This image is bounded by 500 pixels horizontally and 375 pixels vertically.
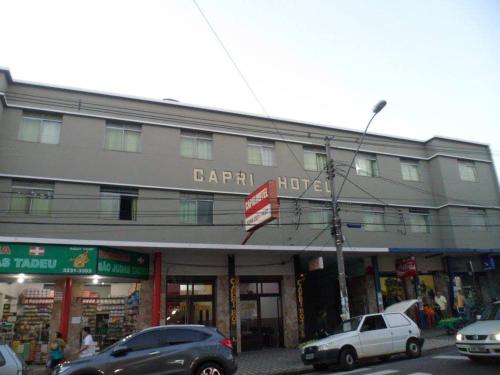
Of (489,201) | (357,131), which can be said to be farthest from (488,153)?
(357,131)

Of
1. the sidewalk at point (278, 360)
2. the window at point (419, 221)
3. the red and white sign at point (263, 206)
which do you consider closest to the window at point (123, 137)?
the red and white sign at point (263, 206)

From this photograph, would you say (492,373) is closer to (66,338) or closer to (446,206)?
(66,338)

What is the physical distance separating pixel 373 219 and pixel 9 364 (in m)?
19.7

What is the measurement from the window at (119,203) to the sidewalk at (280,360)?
7.74 metres

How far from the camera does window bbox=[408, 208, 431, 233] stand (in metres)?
25.7

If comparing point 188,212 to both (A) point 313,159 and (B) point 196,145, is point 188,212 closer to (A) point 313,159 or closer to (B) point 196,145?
(B) point 196,145

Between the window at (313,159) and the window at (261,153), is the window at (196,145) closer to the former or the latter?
the window at (261,153)

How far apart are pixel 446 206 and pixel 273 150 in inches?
459

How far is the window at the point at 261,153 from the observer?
73.2 feet

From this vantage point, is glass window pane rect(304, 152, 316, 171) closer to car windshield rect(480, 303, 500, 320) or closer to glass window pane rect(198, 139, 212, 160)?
glass window pane rect(198, 139, 212, 160)

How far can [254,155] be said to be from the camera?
22344mm

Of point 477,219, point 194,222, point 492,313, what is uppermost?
point 477,219

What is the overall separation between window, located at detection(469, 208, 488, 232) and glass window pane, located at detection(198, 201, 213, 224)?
16.9 m

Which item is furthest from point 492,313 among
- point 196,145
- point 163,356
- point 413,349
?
point 196,145
